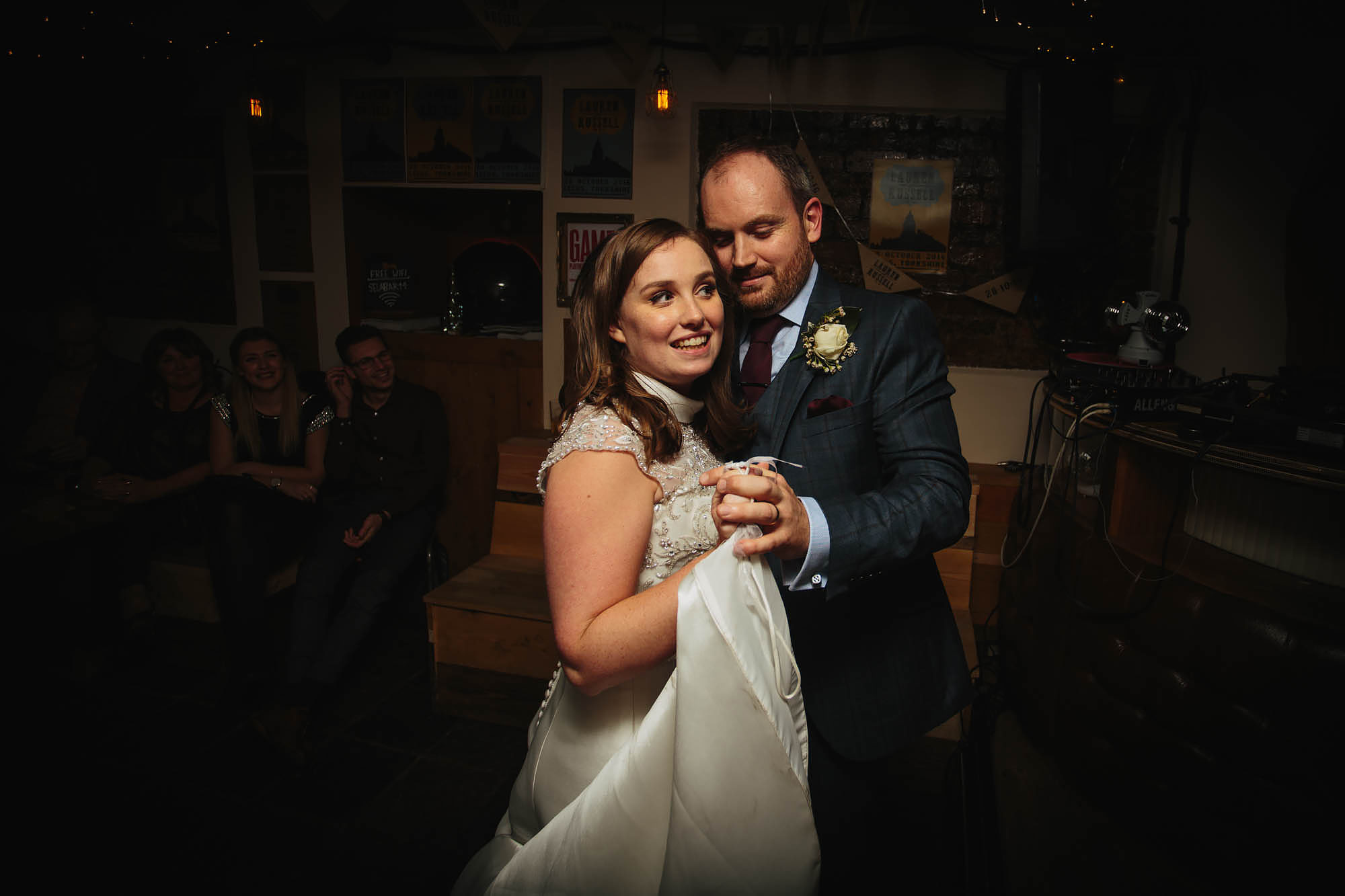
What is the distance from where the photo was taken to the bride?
114 centimetres

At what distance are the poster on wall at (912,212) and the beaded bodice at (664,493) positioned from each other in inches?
95.5

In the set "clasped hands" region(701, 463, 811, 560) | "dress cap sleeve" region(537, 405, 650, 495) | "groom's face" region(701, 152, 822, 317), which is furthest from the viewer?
"groom's face" region(701, 152, 822, 317)

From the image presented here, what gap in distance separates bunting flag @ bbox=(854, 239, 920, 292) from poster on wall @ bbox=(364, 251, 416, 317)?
264 centimetres

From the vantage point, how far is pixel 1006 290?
134 inches

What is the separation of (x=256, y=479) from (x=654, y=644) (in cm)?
296

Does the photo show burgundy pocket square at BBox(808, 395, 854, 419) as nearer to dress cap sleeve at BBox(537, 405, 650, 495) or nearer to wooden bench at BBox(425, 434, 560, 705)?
dress cap sleeve at BBox(537, 405, 650, 495)

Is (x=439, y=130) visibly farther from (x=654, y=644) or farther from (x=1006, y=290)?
(x=654, y=644)

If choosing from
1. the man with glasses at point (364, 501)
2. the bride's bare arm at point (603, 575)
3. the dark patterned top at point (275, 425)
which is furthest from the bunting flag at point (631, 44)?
the bride's bare arm at point (603, 575)

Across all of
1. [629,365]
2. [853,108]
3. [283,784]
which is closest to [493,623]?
[283,784]

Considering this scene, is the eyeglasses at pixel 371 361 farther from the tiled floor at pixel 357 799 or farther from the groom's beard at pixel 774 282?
the groom's beard at pixel 774 282

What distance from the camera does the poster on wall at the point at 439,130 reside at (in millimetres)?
3857

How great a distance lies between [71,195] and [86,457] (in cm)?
211

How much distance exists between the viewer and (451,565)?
4.54 m

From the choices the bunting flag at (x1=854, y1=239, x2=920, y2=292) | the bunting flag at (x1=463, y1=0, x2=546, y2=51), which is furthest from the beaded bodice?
the bunting flag at (x1=854, y1=239, x2=920, y2=292)
